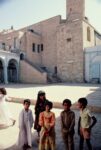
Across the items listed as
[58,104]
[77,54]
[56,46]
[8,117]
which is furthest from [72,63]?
[8,117]

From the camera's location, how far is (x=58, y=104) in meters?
10.9

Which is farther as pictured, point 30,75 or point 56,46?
point 56,46

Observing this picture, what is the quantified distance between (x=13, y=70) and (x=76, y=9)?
13374mm

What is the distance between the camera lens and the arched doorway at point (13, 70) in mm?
31328

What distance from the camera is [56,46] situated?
111 feet

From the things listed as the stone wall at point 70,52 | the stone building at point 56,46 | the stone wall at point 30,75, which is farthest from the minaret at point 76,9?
the stone wall at point 30,75

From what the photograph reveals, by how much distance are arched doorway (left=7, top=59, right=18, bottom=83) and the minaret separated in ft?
36.8

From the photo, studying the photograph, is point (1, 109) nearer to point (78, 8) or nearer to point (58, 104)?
point (58, 104)

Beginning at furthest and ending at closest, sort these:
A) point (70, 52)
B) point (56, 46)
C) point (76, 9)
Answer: point (56, 46) → point (76, 9) → point (70, 52)

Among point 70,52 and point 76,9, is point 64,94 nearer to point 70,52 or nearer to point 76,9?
point 70,52

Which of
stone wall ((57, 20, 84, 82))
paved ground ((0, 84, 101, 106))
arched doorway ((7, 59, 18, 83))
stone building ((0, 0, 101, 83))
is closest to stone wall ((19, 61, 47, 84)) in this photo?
stone building ((0, 0, 101, 83))

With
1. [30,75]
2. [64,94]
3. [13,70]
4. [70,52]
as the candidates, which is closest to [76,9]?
[70,52]

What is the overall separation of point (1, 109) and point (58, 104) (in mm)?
4341

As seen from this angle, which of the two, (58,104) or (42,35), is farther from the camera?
(42,35)
